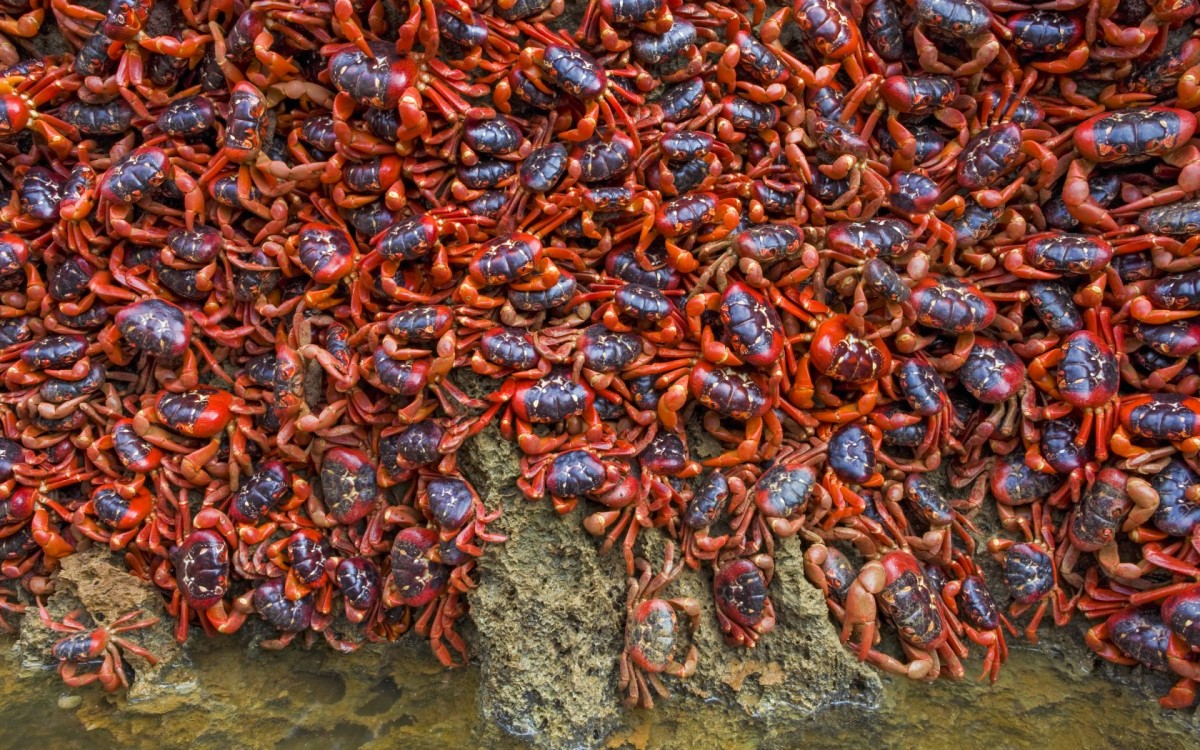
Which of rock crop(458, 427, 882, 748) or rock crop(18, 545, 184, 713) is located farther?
rock crop(18, 545, 184, 713)

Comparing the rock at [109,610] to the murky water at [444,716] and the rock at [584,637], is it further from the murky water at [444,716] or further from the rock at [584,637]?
the rock at [584,637]

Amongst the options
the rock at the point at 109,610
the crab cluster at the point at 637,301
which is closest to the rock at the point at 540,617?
the crab cluster at the point at 637,301

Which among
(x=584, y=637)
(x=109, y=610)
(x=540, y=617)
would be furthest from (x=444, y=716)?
(x=109, y=610)

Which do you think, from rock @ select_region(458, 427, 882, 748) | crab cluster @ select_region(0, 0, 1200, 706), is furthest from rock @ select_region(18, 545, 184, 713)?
rock @ select_region(458, 427, 882, 748)

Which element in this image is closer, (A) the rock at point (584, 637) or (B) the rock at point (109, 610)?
(A) the rock at point (584, 637)

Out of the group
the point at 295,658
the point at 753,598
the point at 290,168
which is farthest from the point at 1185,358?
the point at 295,658

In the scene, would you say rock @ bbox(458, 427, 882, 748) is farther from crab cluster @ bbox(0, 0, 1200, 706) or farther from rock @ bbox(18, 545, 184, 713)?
rock @ bbox(18, 545, 184, 713)

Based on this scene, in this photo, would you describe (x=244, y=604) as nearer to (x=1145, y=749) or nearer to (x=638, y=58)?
(x=638, y=58)
